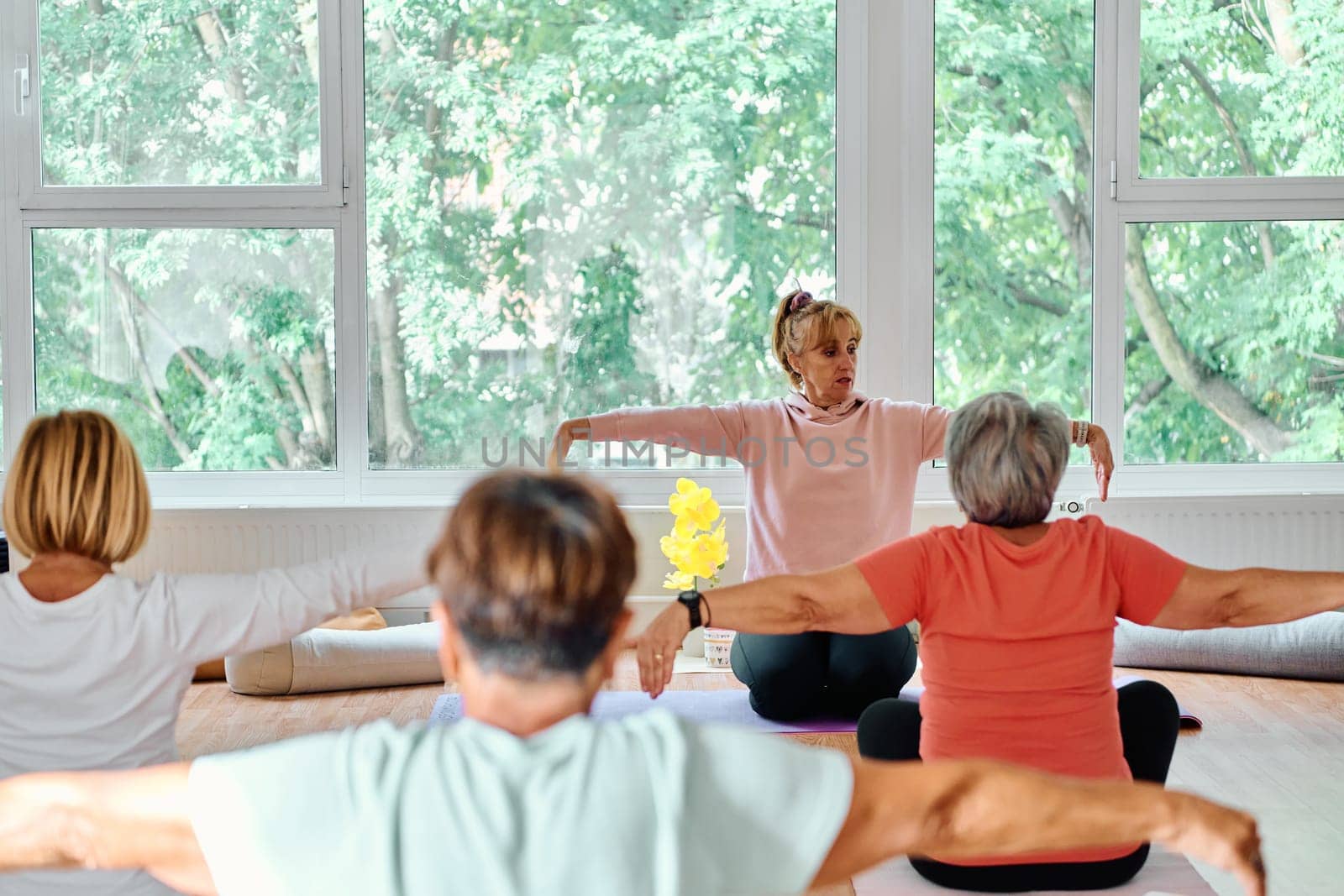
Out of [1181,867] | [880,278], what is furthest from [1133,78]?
[1181,867]

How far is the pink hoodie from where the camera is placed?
11.7 feet

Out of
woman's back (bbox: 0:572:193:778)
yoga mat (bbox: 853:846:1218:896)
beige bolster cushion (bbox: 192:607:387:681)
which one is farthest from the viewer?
beige bolster cushion (bbox: 192:607:387:681)

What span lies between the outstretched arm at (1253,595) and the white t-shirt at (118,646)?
123cm

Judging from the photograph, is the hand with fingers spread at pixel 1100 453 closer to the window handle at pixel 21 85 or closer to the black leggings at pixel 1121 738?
the black leggings at pixel 1121 738

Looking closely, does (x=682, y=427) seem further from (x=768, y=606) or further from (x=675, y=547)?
(x=768, y=606)

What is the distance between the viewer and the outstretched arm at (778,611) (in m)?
1.99

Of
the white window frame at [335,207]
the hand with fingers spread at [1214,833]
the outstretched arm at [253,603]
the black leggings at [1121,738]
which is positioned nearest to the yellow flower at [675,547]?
the white window frame at [335,207]

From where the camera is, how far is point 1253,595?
2021 mm

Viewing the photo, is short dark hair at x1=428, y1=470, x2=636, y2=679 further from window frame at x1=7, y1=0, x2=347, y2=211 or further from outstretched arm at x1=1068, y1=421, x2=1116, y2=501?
window frame at x1=7, y1=0, x2=347, y2=211

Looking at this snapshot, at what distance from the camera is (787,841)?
1032 mm

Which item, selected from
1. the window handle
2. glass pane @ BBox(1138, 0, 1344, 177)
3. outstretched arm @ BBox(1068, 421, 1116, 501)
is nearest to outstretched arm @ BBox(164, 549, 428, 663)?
outstretched arm @ BBox(1068, 421, 1116, 501)

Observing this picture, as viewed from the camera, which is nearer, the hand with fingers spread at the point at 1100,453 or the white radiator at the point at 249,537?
the hand with fingers spread at the point at 1100,453

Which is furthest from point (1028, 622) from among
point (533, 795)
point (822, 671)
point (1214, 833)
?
point (822, 671)

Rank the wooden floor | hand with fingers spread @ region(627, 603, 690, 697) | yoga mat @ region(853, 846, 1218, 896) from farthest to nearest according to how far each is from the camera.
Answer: the wooden floor, yoga mat @ region(853, 846, 1218, 896), hand with fingers spread @ region(627, 603, 690, 697)
